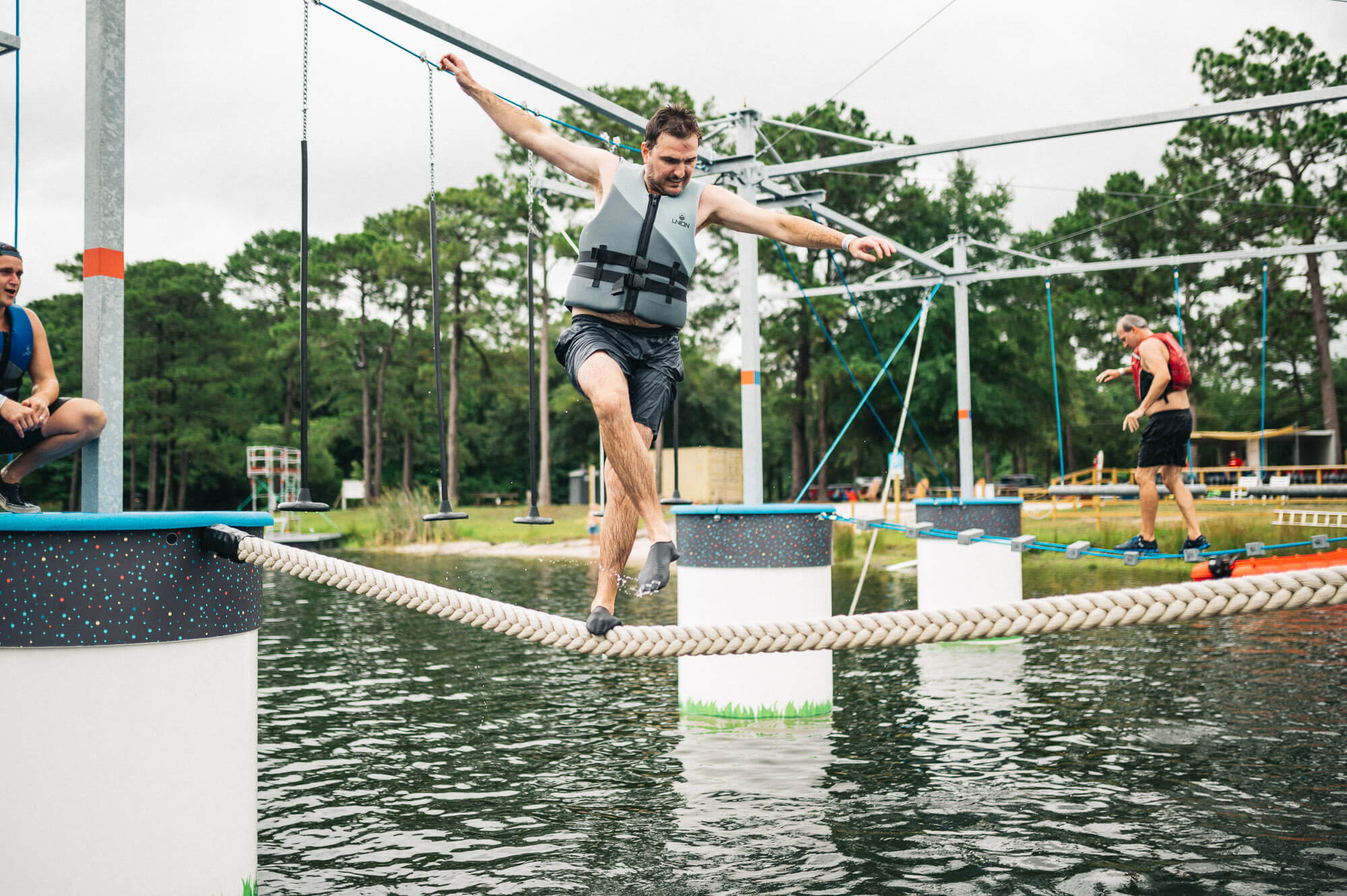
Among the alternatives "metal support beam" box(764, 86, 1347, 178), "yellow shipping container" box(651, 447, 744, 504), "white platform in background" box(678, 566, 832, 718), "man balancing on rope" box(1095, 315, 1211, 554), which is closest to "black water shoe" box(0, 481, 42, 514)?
"white platform in background" box(678, 566, 832, 718)

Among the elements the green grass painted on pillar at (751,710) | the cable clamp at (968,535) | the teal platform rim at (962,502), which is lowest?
the green grass painted on pillar at (751,710)

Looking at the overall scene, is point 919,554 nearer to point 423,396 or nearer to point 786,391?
→ point 786,391

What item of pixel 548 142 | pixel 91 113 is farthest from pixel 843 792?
pixel 91 113

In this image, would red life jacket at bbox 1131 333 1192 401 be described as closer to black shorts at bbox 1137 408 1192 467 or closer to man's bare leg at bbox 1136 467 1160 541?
black shorts at bbox 1137 408 1192 467

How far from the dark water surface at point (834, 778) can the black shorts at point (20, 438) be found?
2.31 meters

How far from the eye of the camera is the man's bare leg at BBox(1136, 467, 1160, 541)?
11016 mm

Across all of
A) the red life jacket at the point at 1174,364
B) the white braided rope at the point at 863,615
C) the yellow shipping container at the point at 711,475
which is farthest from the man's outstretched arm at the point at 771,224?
the yellow shipping container at the point at 711,475

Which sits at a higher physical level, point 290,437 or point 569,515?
point 290,437

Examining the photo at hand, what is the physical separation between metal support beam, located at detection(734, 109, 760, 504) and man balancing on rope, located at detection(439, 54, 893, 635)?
5.53 meters

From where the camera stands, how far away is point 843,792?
23.1 feet

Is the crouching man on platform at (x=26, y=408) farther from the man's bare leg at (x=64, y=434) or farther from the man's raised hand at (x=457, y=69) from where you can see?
the man's raised hand at (x=457, y=69)

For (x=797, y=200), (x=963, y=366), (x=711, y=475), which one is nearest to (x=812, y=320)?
(x=711, y=475)

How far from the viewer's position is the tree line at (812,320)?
38.3 m

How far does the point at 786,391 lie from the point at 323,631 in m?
36.9
